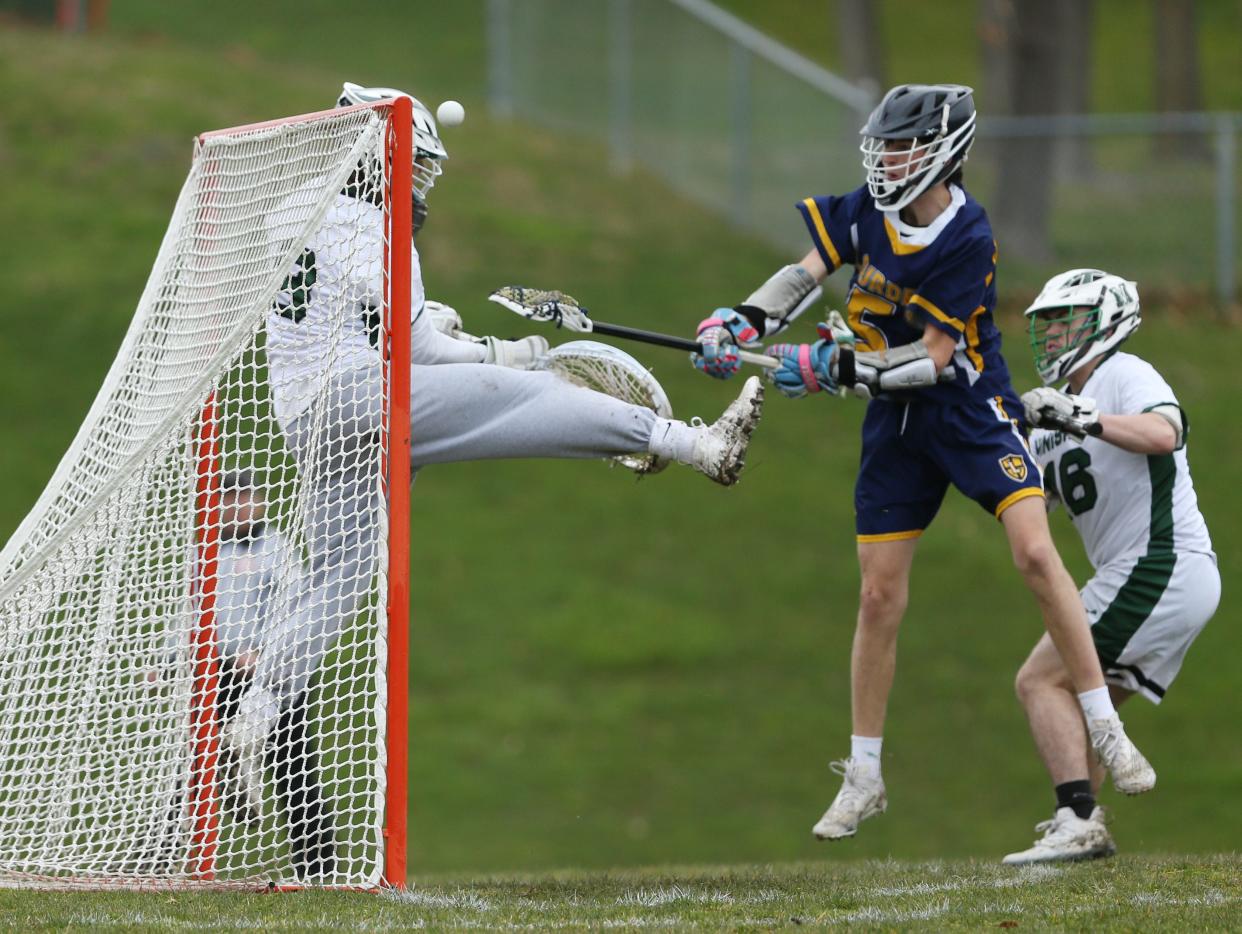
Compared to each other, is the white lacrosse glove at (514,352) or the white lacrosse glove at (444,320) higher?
the white lacrosse glove at (444,320)

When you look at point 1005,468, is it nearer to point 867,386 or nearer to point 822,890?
point 867,386

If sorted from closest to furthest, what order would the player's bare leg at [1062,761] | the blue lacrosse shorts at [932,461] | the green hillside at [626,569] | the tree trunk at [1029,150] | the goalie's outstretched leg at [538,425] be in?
the goalie's outstretched leg at [538,425]
the blue lacrosse shorts at [932,461]
the player's bare leg at [1062,761]
the green hillside at [626,569]
the tree trunk at [1029,150]

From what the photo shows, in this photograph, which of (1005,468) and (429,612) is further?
(429,612)

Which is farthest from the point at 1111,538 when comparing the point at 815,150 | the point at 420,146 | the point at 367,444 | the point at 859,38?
the point at 859,38

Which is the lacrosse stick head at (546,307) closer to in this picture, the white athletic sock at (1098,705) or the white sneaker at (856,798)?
the white sneaker at (856,798)

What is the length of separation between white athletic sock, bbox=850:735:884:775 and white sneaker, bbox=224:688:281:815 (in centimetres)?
203

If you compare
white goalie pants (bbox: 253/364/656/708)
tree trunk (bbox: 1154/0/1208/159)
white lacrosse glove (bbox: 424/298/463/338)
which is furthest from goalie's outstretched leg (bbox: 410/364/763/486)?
tree trunk (bbox: 1154/0/1208/159)

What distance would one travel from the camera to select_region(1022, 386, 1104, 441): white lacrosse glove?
222 inches

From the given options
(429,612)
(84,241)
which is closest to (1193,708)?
(429,612)

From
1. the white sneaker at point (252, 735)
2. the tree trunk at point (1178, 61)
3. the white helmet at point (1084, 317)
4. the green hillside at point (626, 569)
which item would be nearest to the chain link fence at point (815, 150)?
the green hillside at point (626, 569)

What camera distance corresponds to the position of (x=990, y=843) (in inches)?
418

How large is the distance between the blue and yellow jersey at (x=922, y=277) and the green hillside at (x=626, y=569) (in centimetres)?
528

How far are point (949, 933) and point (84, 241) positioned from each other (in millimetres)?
13563

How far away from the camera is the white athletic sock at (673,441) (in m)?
5.63
